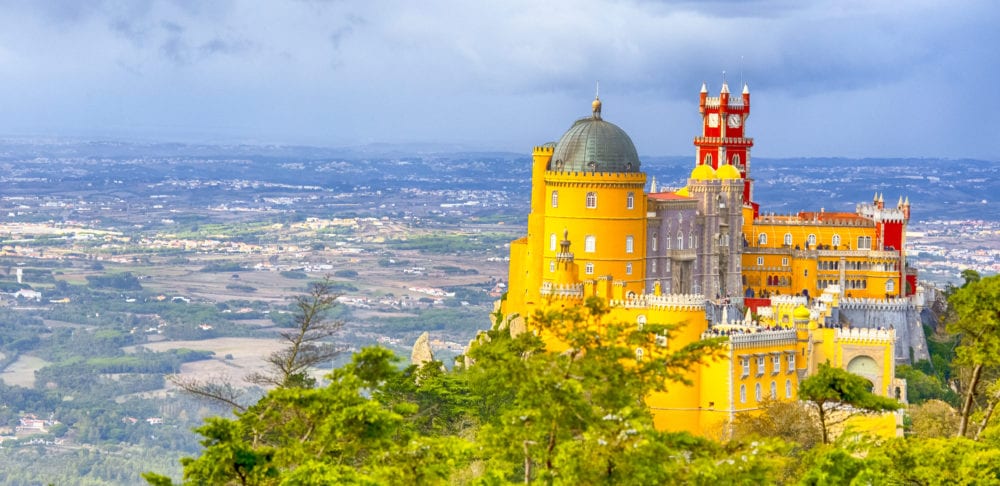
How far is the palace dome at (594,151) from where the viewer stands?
296ft

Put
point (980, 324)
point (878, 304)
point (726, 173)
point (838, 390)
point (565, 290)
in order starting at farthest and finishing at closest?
point (878, 304) → point (726, 173) → point (565, 290) → point (980, 324) → point (838, 390)

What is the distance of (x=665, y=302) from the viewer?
8106 cm

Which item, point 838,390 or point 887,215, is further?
point 887,215

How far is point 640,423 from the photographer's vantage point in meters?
40.7

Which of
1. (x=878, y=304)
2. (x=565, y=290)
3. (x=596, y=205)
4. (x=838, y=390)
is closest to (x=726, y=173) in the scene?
(x=878, y=304)

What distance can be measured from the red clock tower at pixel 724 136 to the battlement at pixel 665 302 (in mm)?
34605

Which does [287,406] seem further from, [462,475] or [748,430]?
[748,430]

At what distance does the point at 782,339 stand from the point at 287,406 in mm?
39692

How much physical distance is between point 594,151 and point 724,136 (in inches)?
1075

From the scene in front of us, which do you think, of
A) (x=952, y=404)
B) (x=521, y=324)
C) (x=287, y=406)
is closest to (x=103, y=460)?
(x=521, y=324)

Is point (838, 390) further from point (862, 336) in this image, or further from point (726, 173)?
point (726, 173)

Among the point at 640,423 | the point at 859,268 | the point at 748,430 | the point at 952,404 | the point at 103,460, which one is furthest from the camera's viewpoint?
the point at 103,460

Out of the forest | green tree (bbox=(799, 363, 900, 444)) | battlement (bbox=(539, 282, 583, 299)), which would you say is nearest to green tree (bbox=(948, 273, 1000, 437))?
the forest

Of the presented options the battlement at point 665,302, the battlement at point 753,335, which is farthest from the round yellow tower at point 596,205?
the battlement at point 753,335
